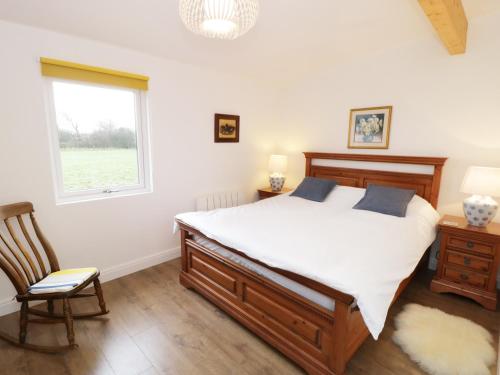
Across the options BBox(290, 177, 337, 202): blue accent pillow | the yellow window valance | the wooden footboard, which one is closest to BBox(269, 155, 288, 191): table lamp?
BBox(290, 177, 337, 202): blue accent pillow

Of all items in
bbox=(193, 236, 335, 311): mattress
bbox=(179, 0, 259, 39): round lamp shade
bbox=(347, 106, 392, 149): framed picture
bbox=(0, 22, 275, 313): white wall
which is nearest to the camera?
bbox=(179, 0, 259, 39): round lamp shade

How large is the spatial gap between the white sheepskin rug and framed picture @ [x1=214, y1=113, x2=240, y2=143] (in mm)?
2649

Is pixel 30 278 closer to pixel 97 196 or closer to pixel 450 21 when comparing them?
pixel 97 196

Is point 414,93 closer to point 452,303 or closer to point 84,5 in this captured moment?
point 452,303

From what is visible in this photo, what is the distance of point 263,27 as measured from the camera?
2225 mm

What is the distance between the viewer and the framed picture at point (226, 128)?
335 centimetres

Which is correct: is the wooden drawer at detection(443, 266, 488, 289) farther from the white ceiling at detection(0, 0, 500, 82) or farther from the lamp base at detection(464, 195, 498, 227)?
the white ceiling at detection(0, 0, 500, 82)

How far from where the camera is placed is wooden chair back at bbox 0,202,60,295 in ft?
5.84

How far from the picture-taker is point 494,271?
2.18 meters

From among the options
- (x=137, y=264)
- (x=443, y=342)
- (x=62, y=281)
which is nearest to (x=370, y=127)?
(x=443, y=342)

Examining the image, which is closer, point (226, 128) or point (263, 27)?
point (263, 27)

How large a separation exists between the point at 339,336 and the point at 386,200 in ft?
5.45

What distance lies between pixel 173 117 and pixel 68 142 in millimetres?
1036

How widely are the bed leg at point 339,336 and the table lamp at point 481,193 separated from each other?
1.78m
